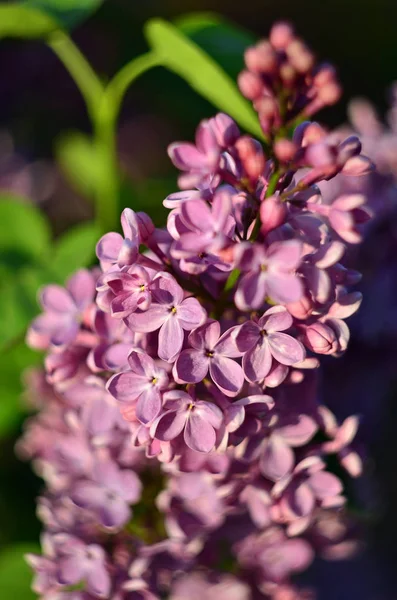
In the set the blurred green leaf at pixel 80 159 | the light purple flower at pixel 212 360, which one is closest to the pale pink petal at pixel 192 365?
the light purple flower at pixel 212 360

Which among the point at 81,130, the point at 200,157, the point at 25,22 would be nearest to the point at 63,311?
the point at 200,157

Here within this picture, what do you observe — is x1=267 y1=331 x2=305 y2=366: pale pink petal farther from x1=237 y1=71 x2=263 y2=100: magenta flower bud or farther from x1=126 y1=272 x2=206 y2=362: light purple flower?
x1=237 y1=71 x2=263 y2=100: magenta flower bud

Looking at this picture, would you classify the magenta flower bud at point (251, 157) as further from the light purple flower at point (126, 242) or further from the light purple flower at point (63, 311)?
the light purple flower at point (63, 311)

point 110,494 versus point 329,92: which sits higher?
point 329,92

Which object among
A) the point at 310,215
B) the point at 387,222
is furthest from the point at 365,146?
the point at 310,215

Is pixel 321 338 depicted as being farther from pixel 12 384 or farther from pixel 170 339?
pixel 12 384

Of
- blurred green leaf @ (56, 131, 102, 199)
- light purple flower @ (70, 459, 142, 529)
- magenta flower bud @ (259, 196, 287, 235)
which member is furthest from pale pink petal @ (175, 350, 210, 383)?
blurred green leaf @ (56, 131, 102, 199)

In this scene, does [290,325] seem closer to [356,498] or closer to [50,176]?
[356,498]
